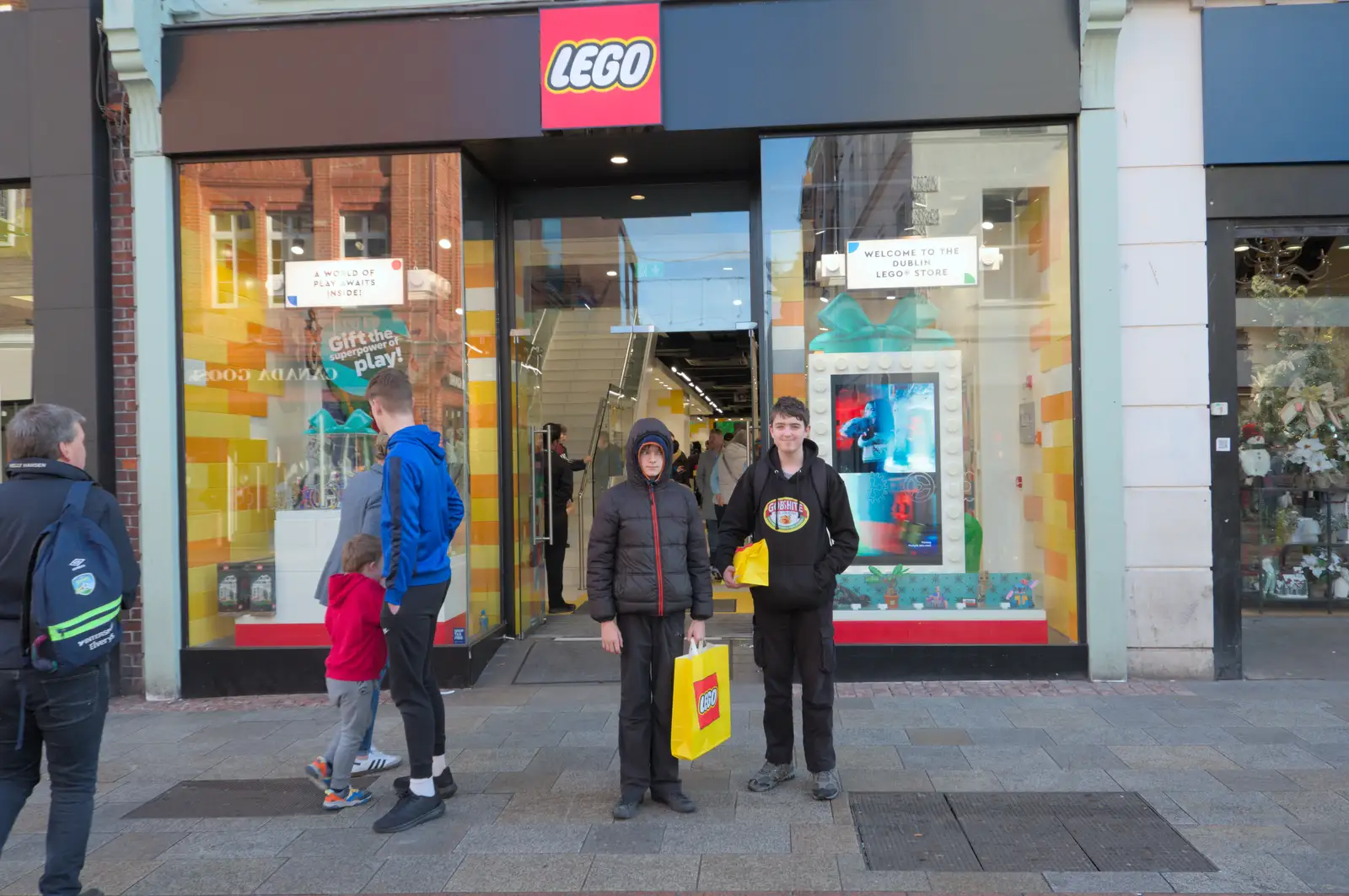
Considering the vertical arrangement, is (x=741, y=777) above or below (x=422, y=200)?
below

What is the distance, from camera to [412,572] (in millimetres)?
4488

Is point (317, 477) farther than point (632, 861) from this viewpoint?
Yes

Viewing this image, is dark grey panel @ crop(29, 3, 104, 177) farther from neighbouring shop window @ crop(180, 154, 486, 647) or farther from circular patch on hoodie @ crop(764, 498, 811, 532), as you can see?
circular patch on hoodie @ crop(764, 498, 811, 532)

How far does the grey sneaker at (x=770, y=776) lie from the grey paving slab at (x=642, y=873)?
0.82 metres

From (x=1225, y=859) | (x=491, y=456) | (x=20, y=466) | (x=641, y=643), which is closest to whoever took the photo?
(x=20, y=466)

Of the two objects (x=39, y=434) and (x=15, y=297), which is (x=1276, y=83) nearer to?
(x=39, y=434)

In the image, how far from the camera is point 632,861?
161 inches

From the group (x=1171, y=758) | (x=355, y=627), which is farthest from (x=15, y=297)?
(x=1171, y=758)

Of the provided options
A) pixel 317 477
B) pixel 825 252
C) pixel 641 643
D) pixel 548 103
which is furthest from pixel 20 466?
pixel 825 252

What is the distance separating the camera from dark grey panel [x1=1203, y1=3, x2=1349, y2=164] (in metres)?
6.77

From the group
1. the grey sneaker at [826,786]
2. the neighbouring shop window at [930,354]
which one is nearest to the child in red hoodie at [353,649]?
the grey sneaker at [826,786]

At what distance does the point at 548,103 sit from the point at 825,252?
2328mm

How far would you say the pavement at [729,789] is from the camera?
12.9ft

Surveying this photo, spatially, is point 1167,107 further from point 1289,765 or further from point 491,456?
point 491,456
